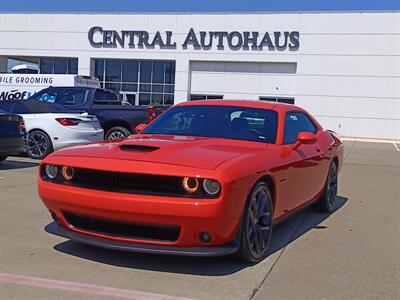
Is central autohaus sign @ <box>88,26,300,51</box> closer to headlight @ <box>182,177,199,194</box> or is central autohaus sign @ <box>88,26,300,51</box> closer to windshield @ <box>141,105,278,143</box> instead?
windshield @ <box>141,105,278,143</box>

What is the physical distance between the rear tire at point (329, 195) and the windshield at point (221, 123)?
1.80 metres

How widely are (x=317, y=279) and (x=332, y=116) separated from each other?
3065cm

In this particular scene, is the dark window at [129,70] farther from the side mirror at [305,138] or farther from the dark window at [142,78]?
the side mirror at [305,138]

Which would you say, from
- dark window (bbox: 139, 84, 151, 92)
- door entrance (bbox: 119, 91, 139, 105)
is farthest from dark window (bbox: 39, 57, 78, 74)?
dark window (bbox: 139, 84, 151, 92)

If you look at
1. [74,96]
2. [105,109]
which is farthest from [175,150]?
[74,96]

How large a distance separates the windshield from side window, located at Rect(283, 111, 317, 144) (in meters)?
0.20

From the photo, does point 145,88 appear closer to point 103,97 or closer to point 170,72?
point 170,72

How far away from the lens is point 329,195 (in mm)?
7457

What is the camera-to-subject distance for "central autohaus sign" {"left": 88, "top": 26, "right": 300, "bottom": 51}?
3453cm

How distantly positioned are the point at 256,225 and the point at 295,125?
1.91 m

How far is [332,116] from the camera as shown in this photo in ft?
112

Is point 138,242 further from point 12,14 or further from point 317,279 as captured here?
point 12,14

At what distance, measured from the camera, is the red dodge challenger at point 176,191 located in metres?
4.23

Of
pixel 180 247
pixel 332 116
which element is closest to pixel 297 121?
pixel 180 247
